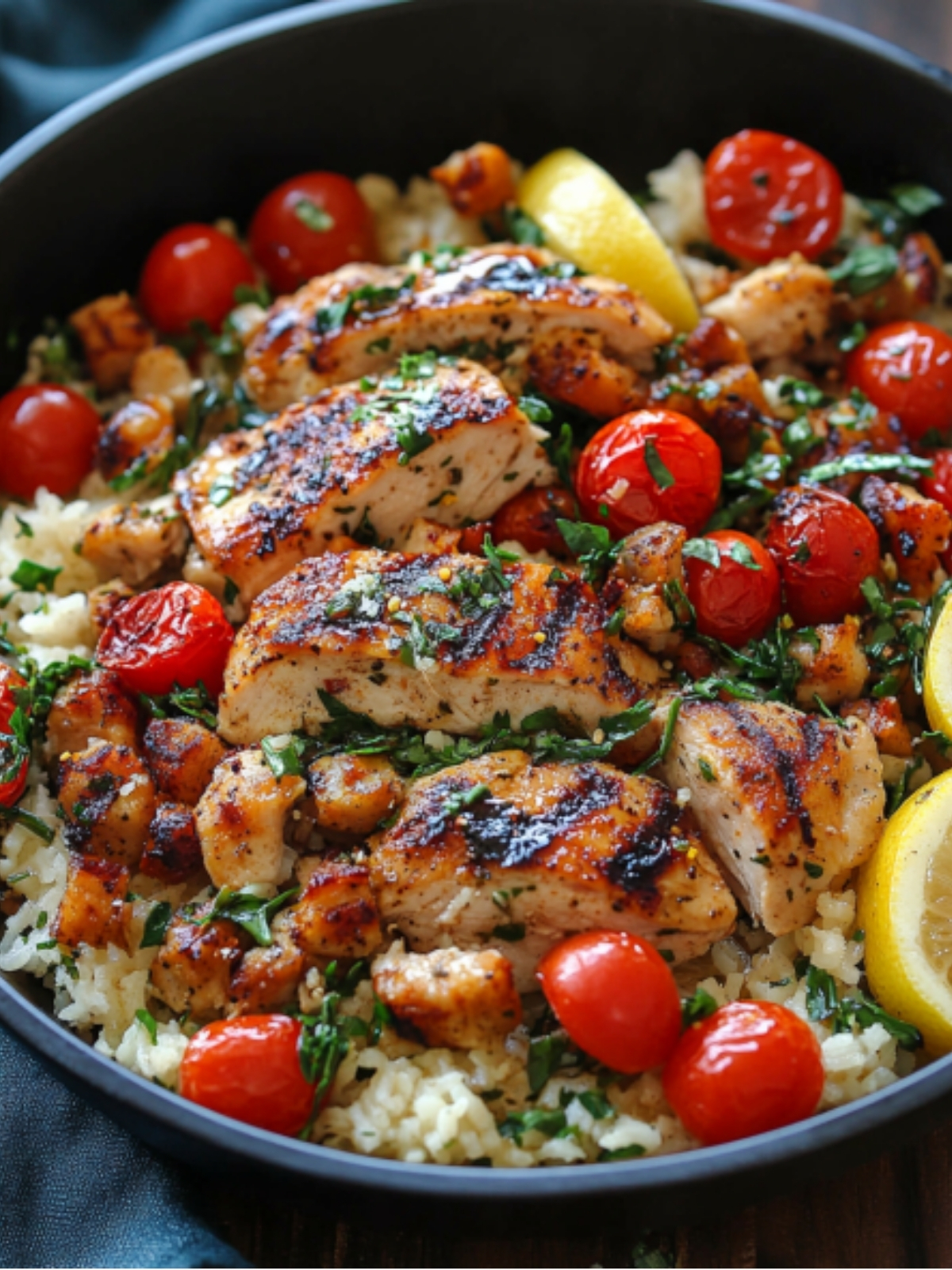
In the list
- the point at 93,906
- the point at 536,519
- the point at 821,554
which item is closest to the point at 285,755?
the point at 93,906

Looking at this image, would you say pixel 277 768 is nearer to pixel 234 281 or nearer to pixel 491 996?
pixel 491 996

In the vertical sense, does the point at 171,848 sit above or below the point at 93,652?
below

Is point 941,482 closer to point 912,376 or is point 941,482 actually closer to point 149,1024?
point 912,376

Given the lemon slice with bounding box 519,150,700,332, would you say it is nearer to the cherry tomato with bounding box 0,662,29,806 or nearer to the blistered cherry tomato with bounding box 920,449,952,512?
the blistered cherry tomato with bounding box 920,449,952,512

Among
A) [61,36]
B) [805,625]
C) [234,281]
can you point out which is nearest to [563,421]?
[805,625]

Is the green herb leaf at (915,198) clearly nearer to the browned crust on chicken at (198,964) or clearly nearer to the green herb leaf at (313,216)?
the green herb leaf at (313,216)

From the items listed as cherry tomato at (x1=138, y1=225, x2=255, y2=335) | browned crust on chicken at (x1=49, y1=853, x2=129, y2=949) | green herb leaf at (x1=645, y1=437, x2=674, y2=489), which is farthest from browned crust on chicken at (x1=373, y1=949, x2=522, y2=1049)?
cherry tomato at (x1=138, y1=225, x2=255, y2=335)
